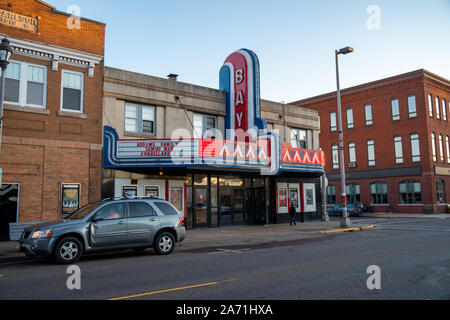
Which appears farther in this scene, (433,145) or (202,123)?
(433,145)

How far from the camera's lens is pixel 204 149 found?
1688 cm

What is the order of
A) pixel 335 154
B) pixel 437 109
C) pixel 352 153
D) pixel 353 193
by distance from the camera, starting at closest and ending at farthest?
1. pixel 437 109
2. pixel 353 193
3. pixel 352 153
4. pixel 335 154

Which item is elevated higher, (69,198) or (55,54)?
(55,54)

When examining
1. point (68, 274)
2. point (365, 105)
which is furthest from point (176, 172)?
point (365, 105)

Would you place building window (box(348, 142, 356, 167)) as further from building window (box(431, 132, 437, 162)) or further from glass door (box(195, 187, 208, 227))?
glass door (box(195, 187, 208, 227))

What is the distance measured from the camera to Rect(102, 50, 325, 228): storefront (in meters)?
16.8

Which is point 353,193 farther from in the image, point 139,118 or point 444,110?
point 139,118

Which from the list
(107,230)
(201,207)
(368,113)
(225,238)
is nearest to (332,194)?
(368,113)

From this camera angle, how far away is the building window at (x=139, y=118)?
18500 millimetres

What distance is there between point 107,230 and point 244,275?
4638 mm

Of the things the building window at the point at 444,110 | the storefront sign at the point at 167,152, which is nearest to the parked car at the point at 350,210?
the building window at the point at 444,110

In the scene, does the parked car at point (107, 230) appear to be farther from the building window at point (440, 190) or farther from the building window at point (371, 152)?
the building window at point (371, 152)

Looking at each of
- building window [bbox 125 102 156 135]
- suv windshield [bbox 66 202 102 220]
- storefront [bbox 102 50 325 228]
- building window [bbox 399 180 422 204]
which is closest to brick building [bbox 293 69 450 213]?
building window [bbox 399 180 422 204]

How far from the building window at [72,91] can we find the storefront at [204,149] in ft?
4.27
